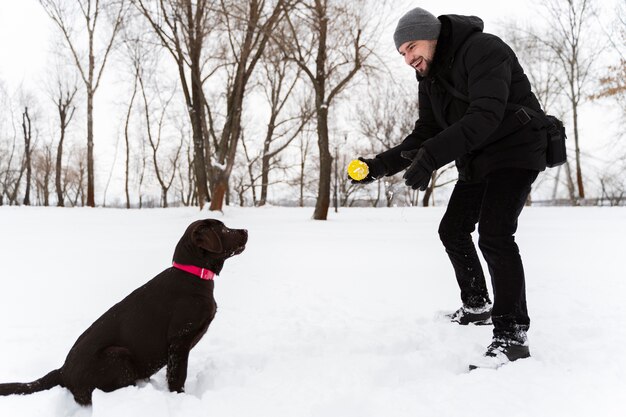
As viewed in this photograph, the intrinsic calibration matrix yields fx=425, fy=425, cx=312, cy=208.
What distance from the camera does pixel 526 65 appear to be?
25.1 m

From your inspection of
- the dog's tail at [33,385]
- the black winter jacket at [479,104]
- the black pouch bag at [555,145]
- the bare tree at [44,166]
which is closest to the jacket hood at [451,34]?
the black winter jacket at [479,104]

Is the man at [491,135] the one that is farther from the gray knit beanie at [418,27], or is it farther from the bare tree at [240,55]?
the bare tree at [240,55]

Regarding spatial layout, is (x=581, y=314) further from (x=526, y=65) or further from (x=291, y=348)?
(x=526, y=65)

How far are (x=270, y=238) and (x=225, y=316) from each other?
5.63 m

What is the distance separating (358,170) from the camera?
2938mm

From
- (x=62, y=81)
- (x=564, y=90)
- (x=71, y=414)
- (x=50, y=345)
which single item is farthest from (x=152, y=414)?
(x=62, y=81)

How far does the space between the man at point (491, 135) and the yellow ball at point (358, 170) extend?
459mm

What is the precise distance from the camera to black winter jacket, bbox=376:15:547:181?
7.13ft

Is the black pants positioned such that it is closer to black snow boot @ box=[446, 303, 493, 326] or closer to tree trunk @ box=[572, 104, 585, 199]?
black snow boot @ box=[446, 303, 493, 326]

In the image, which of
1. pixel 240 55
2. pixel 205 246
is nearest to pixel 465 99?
pixel 205 246

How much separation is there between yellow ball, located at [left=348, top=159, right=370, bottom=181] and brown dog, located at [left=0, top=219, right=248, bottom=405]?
1020mm

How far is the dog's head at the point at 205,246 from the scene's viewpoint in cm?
242

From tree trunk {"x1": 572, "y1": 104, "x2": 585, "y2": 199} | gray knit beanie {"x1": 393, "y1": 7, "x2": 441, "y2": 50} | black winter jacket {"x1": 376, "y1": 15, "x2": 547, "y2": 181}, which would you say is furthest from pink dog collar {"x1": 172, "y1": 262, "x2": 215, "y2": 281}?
tree trunk {"x1": 572, "y1": 104, "x2": 585, "y2": 199}

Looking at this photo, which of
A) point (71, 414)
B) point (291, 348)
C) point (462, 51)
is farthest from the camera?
point (291, 348)
